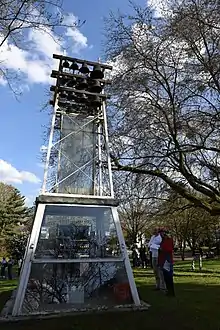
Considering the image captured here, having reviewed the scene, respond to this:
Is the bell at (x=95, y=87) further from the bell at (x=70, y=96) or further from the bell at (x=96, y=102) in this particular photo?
the bell at (x=70, y=96)

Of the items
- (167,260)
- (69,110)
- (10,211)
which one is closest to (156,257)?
(167,260)

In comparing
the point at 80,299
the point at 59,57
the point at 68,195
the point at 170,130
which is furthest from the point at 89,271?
the point at 170,130

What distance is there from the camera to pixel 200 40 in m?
11.8

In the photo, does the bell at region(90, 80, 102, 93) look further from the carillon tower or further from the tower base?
the tower base

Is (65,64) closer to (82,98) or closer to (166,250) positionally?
(82,98)

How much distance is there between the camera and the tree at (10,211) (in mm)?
54250

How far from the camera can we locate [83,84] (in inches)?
426

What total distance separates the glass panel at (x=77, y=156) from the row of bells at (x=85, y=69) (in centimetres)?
136

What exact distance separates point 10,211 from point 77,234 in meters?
50.5

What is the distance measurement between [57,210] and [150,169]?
7688mm

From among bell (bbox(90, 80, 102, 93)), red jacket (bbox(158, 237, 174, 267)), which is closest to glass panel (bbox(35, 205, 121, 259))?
red jacket (bbox(158, 237, 174, 267))

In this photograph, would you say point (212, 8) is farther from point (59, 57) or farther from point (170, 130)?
point (170, 130)

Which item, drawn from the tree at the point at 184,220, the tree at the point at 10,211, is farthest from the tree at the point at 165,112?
the tree at the point at 10,211

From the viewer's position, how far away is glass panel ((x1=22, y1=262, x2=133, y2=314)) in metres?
8.23
